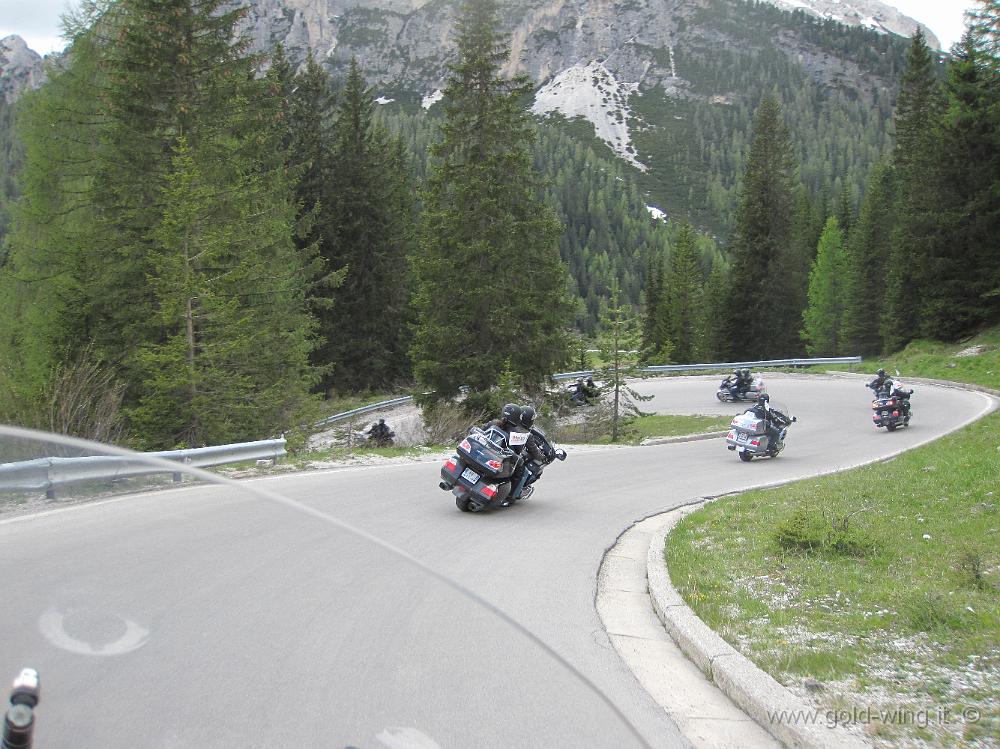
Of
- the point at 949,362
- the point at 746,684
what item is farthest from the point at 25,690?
the point at 949,362

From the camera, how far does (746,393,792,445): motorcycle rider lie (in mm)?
18219

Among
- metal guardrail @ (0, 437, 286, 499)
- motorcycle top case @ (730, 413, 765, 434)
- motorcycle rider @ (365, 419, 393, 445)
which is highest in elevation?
metal guardrail @ (0, 437, 286, 499)

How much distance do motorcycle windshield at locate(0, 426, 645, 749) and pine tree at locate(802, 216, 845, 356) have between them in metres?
73.6

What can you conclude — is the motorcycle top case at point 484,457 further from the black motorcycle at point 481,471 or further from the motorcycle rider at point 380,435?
the motorcycle rider at point 380,435

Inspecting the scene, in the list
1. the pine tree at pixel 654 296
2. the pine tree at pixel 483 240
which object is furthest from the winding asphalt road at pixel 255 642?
the pine tree at pixel 654 296

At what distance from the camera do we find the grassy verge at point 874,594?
4.08m

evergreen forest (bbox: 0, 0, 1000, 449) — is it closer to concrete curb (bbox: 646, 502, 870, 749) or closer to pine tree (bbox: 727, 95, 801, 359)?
pine tree (bbox: 727, 95, 801, 359)

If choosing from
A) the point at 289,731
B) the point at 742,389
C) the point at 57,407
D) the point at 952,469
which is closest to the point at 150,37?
the point at 57,407

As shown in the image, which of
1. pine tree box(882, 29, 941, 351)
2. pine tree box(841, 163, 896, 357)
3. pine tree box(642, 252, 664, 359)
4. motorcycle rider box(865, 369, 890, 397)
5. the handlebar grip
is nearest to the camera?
the handlebar grip

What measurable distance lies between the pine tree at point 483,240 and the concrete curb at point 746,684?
19774 millimetres

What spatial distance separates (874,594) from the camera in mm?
5887

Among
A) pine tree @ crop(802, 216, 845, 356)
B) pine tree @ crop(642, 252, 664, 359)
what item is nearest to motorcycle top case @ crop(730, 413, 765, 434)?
pine tree @ crop(802, 216, 845, 356)

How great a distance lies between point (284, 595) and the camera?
3.02 m

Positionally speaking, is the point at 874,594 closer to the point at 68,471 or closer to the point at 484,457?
the point at 484,457
